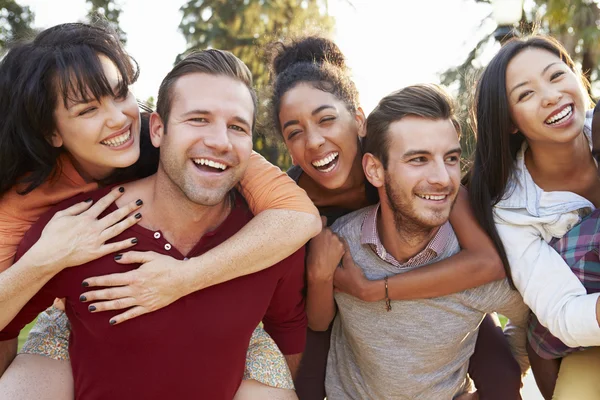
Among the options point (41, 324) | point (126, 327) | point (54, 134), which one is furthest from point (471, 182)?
point (41, 324)

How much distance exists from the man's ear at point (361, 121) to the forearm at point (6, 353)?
225cm

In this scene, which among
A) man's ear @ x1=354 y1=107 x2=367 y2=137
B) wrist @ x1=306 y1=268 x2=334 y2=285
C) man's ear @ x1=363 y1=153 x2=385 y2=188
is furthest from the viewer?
man's ear @ x1=354 y1=107 x2=367 y2=137

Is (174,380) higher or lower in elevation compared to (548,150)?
lower

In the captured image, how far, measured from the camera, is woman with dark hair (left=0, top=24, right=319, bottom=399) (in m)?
2.66

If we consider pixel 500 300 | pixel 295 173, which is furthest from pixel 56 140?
pixel 500 300

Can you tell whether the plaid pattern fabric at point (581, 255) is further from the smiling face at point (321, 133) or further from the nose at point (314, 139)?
the nose at point (314, 139)

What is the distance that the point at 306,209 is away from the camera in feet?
9.88

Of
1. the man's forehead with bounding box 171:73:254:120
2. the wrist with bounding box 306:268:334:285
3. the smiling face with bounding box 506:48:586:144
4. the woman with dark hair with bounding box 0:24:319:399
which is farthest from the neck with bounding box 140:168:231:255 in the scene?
the smiling face with bounding box 506:48:586:144

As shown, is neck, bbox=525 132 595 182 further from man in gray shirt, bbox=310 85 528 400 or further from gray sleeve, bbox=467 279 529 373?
gray sleeve, bbox=467 279 529 373

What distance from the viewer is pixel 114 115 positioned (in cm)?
288

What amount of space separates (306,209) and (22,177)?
1399mm

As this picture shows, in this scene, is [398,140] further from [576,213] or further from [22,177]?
[22,177]

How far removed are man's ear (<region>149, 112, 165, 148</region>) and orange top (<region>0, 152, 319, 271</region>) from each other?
382 millimetres

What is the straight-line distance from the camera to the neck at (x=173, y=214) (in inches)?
114
